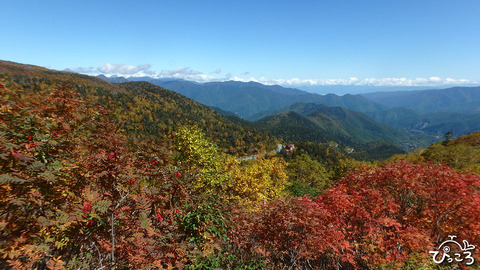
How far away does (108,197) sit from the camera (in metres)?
4.85

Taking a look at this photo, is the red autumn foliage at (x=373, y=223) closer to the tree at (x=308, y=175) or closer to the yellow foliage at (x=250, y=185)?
the yellow foliage at (x=250, y=185)

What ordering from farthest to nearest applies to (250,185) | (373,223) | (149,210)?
(250,185) → (373,223) → (149,210)

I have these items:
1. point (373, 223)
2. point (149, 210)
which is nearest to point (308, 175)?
point (373, 223)

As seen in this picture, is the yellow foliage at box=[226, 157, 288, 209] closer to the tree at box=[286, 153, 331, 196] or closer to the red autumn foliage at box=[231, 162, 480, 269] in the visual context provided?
the red autumn foliage at box=[231, 162, 480, 269]

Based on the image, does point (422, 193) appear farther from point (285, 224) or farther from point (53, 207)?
point (53, 207)

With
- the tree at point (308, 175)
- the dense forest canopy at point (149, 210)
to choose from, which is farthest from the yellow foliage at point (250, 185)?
the tree at point (308, 175)

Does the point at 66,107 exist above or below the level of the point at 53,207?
above

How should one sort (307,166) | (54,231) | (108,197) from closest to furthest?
1. (54,231)
2. (108,197)
3. (307,166)

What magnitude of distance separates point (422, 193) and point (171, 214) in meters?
9.84

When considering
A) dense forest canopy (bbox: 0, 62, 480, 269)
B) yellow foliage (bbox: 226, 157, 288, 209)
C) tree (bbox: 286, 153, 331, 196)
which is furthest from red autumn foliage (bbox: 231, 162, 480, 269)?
tree (bbox: 286, 153, 331, 196)

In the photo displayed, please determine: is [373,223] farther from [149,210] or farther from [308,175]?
[308,175]

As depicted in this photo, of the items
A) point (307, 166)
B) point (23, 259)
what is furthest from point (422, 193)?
point (307, 166)

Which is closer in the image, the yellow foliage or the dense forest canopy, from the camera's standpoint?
the dense forest canopy

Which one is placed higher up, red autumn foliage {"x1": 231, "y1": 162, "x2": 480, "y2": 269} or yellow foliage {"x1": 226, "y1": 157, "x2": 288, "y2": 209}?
red autumn foliage {"x1": 231, "y1": 162, "x2": 480, "y2": 269}
